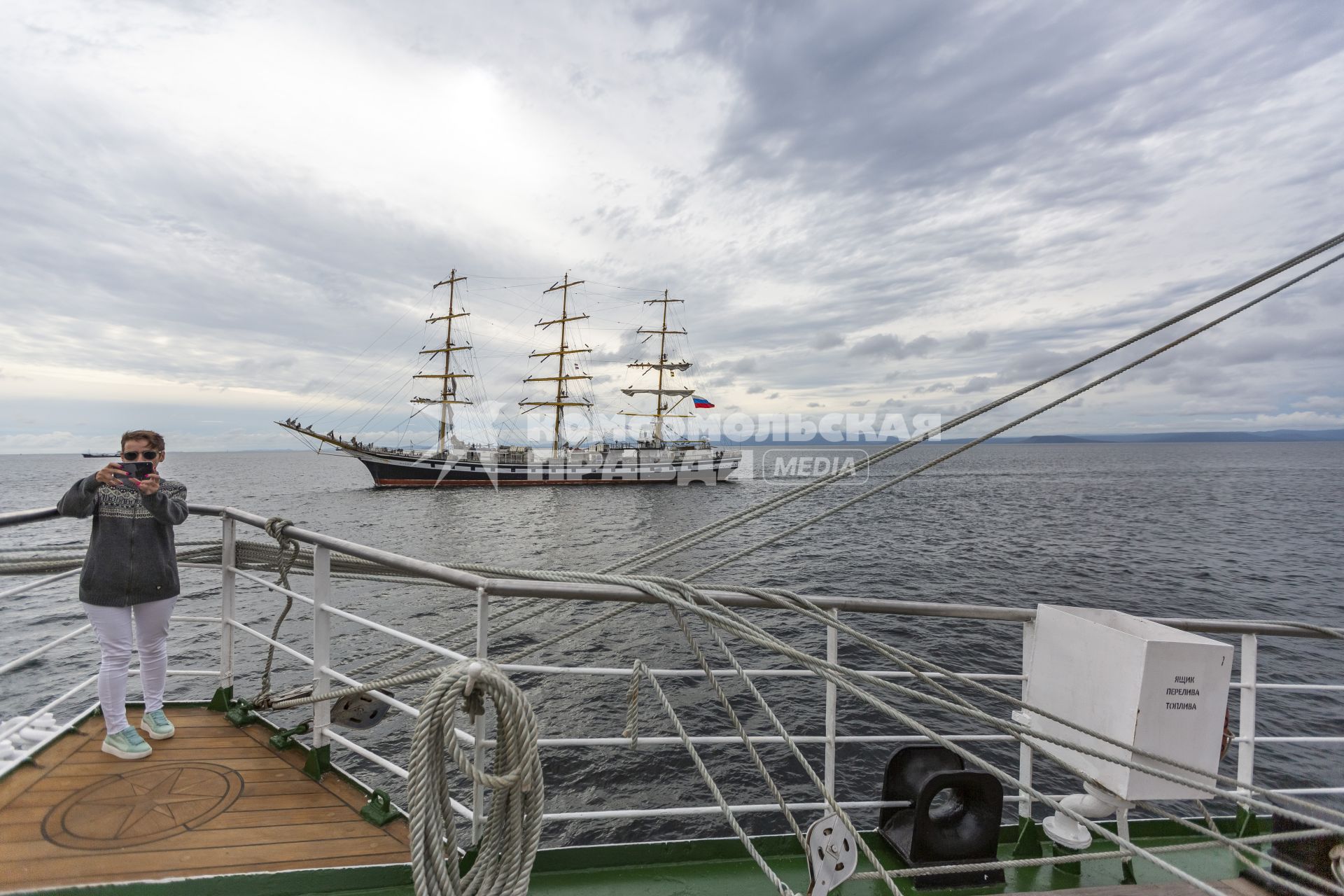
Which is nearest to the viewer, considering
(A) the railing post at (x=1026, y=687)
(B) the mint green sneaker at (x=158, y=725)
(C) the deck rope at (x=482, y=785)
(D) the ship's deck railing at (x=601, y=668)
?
(C) the deck rope at (x=482, y=785)

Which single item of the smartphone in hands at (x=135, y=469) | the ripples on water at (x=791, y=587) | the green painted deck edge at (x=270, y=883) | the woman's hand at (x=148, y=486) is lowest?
the ripples on water at (x=791, y=587)

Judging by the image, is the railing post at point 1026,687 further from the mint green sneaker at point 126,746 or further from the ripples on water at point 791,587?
the ripples on water at point 791,587

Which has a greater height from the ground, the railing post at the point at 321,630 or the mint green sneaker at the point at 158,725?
the railing post at the point at 321,630

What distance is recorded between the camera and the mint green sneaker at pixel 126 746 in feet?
10.4

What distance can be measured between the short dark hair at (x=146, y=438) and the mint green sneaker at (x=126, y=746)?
1441 millimetres

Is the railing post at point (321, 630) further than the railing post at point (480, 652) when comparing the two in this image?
Yes

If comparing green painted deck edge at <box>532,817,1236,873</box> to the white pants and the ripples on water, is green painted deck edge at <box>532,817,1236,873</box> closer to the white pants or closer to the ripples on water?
the white pants

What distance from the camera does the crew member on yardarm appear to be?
3090 millimetres

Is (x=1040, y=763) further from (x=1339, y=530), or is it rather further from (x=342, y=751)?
(x=1339, y=530)

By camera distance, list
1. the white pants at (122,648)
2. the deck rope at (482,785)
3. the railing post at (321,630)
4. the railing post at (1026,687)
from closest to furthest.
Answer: the deck rope at (482,785) < the railing post at (1026,687) < the railing post at (321,630) < the white pants at (122,648)

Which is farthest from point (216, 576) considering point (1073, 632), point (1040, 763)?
point (1073, 632)

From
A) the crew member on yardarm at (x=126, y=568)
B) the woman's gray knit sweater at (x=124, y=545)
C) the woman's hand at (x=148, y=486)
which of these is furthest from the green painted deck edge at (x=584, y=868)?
the woman's hand at (x=148, y=486)

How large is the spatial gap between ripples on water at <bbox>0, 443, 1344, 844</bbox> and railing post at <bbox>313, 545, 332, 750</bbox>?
4648 mm

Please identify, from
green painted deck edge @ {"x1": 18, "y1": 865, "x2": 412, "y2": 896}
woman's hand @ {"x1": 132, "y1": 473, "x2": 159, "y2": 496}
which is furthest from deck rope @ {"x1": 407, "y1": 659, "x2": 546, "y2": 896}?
woman's hand @ {"x1": 132, "y1": 473, "x2": 159, "y2": 496}
